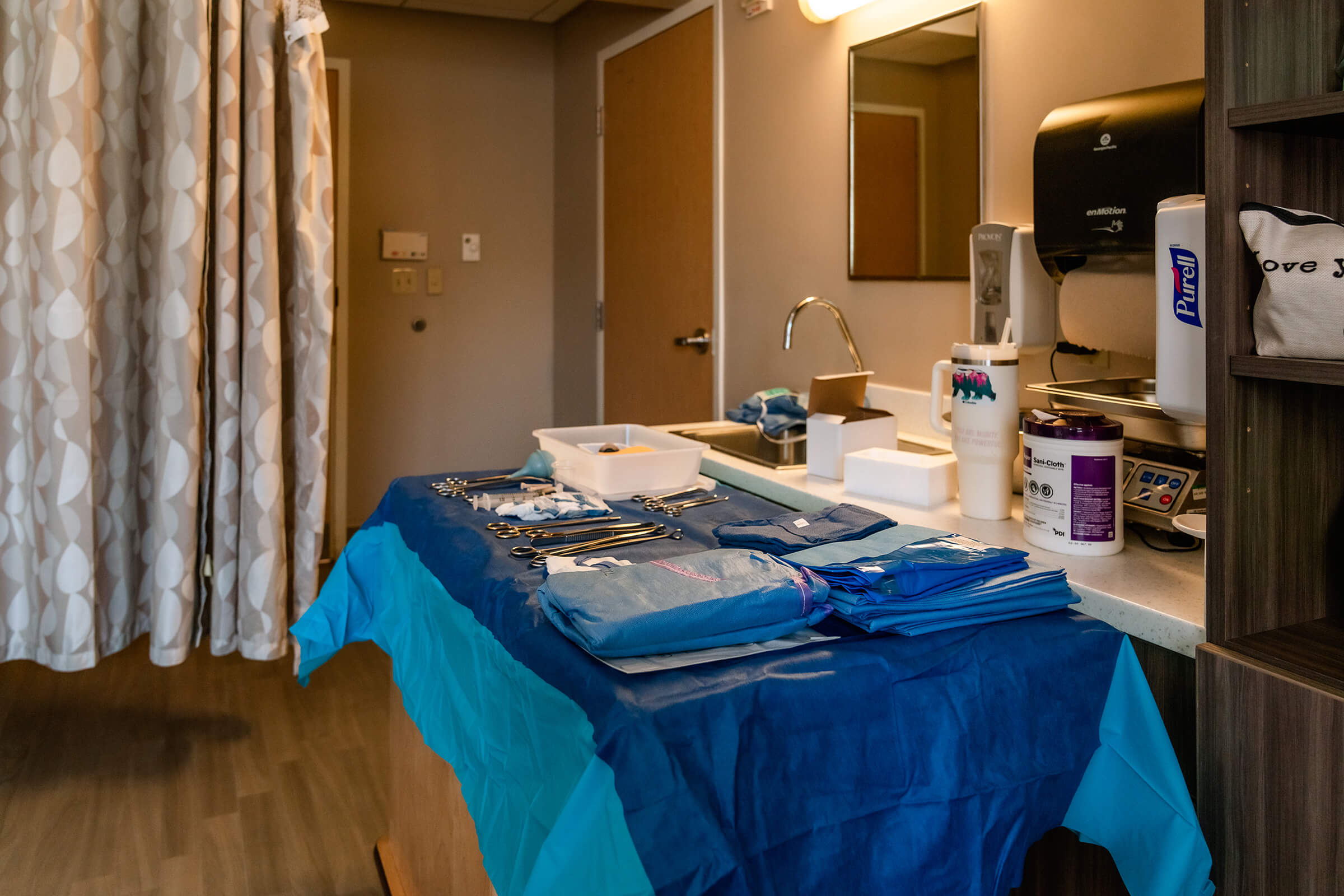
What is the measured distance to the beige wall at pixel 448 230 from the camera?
13.2 ft

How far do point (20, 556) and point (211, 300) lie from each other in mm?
677

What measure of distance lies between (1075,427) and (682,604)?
57 cm

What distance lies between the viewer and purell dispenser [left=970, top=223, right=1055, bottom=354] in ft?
5.48

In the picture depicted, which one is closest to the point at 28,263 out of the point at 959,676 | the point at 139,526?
the point at 139,526

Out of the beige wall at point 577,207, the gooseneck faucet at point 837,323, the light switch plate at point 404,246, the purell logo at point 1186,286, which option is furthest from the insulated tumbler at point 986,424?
the light switch plate at point 404,246

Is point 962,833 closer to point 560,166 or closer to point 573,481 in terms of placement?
point 573,481

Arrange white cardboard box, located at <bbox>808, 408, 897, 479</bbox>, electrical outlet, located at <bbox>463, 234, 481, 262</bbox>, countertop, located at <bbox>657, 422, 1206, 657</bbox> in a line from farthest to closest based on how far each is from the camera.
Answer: electrical outlet, located at <bbox>463, 234, 481, 262</bbox> < white cardboard box, located at <bbox>808, 408, 897, 479</bbox> < countertop, located at <bbox>657, 422, 1206, 657</bbox>

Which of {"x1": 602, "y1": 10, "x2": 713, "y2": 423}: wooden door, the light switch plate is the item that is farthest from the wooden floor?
the light switch plate

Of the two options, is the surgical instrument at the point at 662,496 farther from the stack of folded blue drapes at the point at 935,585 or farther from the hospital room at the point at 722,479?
the stack of folded blue drapes at the point at 935,585

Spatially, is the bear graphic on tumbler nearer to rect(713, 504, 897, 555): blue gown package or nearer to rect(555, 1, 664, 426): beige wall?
rect(713, 504, 897, 555): blue gown package

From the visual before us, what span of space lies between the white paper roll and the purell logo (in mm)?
296

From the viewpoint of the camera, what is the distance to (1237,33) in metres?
0.95

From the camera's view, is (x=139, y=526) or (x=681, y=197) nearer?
(x=139, y=526)

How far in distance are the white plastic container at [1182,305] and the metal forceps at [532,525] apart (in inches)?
27.9
